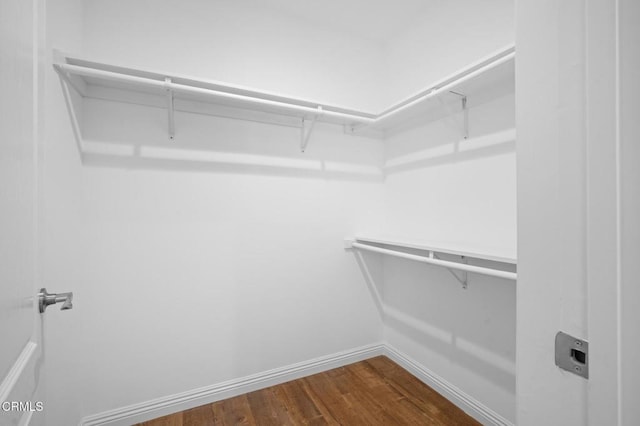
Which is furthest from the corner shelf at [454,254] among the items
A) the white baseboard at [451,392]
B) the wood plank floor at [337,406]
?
the wood plank floor at [337,406]

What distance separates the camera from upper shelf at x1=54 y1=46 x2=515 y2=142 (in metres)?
1.21

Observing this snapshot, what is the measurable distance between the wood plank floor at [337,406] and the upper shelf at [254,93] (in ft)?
5.43

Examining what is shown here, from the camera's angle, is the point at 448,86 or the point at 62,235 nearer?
the point at 62,235

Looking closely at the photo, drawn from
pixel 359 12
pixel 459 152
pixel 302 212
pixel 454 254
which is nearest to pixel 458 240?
pixel 454 254

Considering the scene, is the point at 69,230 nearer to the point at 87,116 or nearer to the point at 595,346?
the point at 87,116

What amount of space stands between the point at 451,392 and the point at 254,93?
2.12 m

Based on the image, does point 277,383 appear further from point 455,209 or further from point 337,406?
point 455,209

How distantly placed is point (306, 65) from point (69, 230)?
173cm

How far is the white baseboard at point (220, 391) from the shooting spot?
1.41 m

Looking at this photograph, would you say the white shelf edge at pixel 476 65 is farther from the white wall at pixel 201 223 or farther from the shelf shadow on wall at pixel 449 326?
the shelf shadow on wall at pixel 449 326

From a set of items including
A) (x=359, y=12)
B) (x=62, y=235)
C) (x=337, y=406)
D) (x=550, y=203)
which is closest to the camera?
(x=550, y=203)

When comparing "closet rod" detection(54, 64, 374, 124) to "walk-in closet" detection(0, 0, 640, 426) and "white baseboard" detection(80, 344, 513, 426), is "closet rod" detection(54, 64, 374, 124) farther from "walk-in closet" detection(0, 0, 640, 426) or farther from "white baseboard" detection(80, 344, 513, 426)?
"white baseboard" detection(80, 344, 513, 426)

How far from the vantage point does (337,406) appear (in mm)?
1568

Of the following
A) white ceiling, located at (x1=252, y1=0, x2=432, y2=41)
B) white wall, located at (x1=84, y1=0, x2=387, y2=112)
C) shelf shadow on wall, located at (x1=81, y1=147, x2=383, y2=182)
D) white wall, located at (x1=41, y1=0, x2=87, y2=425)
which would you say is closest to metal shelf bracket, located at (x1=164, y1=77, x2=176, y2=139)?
shelf shadow on wall, located at (x1=81, y1=147, x2=383, y2=182)
